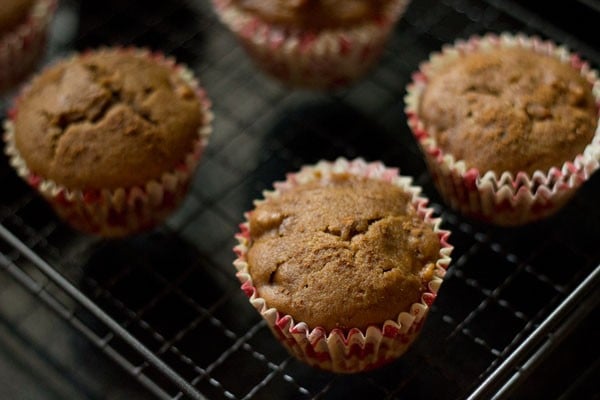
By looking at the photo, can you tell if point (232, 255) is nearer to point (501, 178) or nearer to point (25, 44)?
point (501, 178)

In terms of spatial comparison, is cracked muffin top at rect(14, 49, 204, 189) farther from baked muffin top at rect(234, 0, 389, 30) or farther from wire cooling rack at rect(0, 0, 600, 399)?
baked muffin top at rect(234, 0, 389, 30)

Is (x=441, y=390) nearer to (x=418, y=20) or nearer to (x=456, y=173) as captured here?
(x=456, y=173)

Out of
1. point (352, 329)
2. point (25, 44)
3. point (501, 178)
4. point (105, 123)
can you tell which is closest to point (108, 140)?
point (105, 123)

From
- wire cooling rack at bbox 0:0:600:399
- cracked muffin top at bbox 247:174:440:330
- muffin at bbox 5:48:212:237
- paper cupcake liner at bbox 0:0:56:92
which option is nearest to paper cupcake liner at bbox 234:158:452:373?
cracked muffin top at bbox 247:174:440:330

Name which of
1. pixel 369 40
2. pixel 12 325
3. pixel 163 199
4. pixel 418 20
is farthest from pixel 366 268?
pixel 418 20

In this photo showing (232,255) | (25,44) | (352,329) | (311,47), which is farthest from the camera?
(25,44)

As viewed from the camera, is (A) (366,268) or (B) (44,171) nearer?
(A) (366,268)
